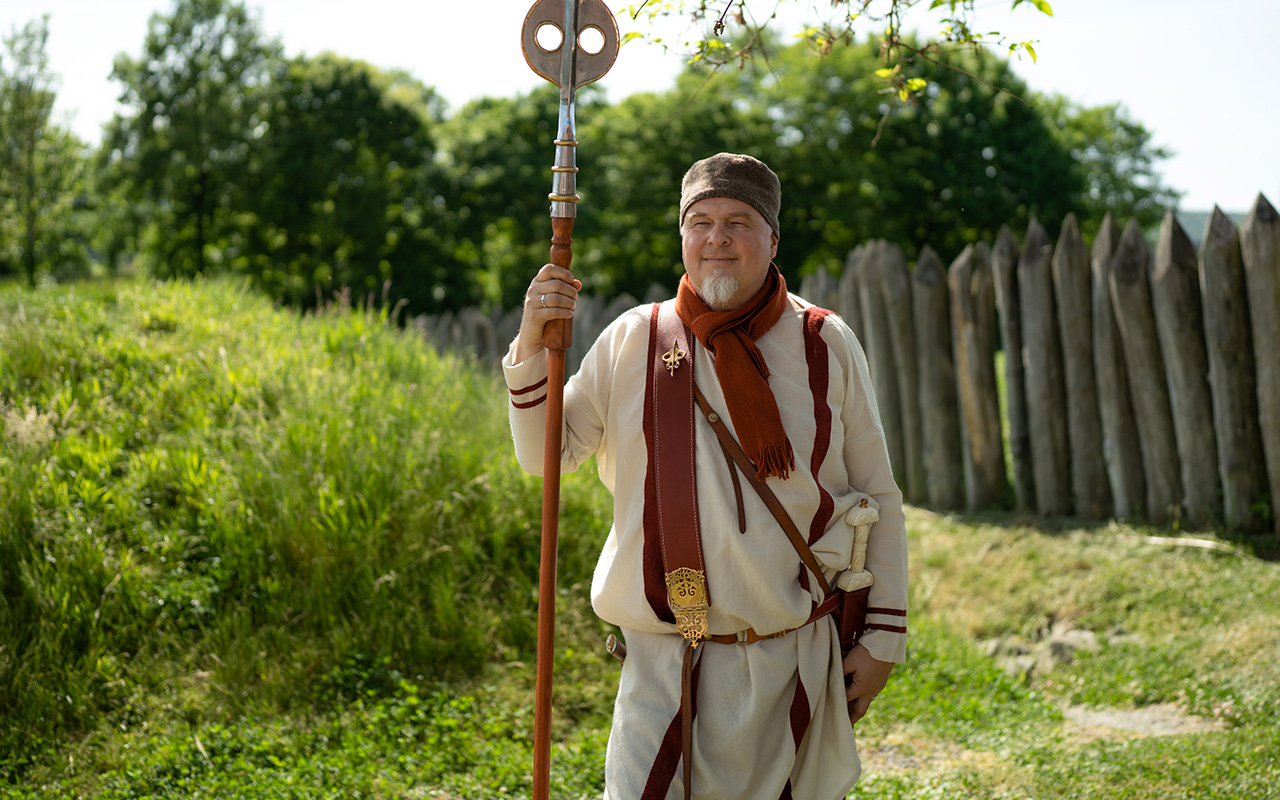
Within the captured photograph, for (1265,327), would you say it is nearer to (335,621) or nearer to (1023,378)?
(1023,378)

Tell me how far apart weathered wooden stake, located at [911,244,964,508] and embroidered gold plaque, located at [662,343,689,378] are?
5588 mm

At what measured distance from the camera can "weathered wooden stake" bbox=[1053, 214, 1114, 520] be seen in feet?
22.6

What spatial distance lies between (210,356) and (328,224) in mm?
19485

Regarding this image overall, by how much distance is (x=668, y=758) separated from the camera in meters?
2.51

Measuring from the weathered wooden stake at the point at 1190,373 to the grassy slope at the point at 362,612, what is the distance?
20.4 inches

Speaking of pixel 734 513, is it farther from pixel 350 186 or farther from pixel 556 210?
pixel 350 186

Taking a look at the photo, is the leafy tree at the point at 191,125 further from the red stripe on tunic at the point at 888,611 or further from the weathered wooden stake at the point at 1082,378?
the red stripe on tunic at the point at 888,611

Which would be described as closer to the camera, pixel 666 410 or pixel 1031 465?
pixel 666 410

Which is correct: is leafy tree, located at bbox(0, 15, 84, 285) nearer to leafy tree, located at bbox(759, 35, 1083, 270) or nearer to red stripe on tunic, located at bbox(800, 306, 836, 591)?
leafy tree, located at bbox(759, 35, 1083, 270)

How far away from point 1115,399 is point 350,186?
2168 cm

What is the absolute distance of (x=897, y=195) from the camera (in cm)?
2673

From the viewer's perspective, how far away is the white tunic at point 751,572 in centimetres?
253

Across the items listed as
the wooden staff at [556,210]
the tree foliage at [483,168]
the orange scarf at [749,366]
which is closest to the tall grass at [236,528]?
the wooden staff at [556,210]

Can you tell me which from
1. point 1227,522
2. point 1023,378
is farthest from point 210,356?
point 1227,522
